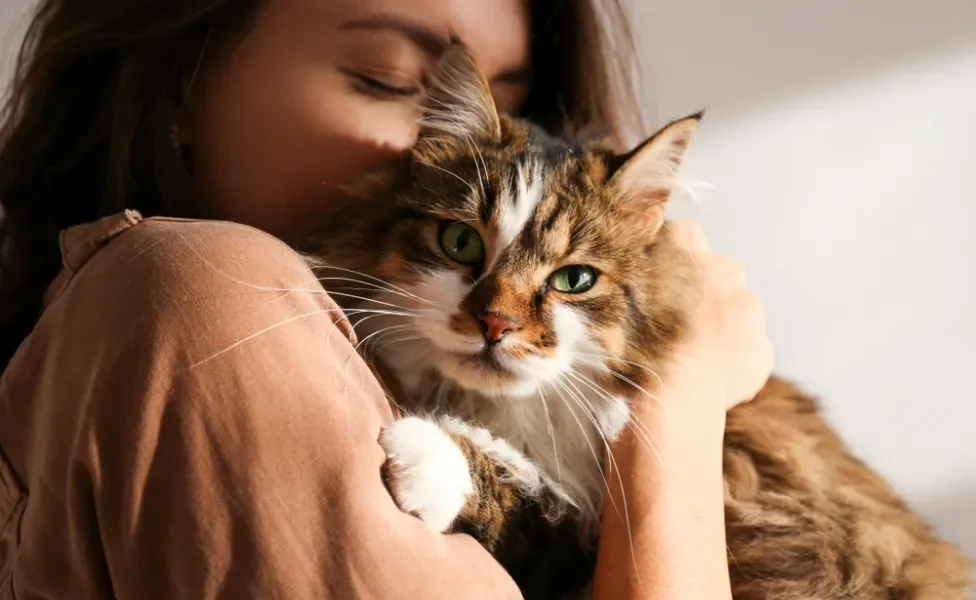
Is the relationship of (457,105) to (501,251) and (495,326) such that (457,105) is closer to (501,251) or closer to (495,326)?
(501,251)

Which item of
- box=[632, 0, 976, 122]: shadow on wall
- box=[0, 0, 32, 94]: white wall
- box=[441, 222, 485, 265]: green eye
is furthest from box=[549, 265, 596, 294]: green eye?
box=[0, 0, 32, 94]: white wall

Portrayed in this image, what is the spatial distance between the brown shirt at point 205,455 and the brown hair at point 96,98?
0.51m

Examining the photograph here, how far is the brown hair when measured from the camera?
1149mm

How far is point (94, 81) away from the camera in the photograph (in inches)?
49.9

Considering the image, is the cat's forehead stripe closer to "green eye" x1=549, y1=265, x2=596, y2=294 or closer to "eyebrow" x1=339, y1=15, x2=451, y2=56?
"green eye" x1=549, y1=265, x2=596, y2=294

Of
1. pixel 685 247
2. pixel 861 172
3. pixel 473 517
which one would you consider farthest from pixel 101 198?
pixel 861 172

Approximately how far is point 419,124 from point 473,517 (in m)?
0.61

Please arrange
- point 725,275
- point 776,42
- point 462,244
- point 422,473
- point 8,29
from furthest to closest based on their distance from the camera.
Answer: point 8,29 < point 776,42 < point 725,275 < point 462,244 < point 422,473

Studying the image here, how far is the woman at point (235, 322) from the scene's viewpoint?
650 millimetres

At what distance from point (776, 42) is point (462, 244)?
136 cm

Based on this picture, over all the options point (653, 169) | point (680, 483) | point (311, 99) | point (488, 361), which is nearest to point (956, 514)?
point (680, 483)

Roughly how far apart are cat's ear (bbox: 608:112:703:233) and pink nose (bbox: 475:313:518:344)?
30 cm

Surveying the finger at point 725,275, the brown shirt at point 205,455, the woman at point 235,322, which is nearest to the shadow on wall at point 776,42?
the woman at point 235,322

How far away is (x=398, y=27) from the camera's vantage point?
1089 mm
